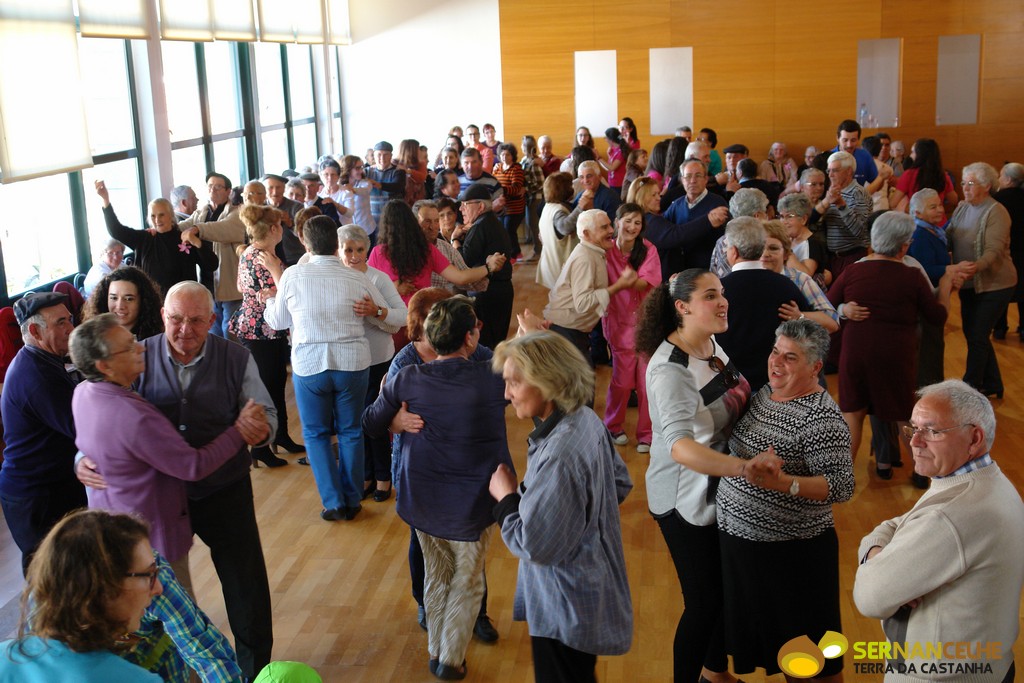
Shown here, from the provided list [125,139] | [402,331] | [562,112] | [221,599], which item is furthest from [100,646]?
[562,112]

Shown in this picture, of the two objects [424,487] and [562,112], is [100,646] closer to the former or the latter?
[424,487]

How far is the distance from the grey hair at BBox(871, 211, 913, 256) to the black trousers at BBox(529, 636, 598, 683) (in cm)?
329

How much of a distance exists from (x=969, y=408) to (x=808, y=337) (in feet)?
2.57

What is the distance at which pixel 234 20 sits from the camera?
36.0 ft

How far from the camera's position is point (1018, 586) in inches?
97.3

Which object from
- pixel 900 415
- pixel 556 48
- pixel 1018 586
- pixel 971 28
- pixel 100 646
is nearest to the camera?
pixel 100 646

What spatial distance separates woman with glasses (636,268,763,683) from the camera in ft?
10.9

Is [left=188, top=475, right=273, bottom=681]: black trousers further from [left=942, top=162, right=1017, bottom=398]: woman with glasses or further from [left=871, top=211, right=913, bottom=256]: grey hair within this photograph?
[left=942, top=162, right=1017, bottom=398]: woman with glasses

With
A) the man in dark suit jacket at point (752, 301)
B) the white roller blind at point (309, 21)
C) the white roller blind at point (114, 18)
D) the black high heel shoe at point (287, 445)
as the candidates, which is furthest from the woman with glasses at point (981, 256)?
the white roller blind at point (309, 21)

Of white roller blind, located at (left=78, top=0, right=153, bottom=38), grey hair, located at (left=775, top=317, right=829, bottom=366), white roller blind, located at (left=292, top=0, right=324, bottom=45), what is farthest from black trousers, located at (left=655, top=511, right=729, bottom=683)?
white roller blind, located at (left=292, top=0, right=324, bottom=45)

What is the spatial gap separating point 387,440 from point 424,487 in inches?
85.5

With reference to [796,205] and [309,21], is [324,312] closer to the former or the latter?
[796,205]

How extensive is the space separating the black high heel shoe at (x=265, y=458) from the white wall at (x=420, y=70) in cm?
1044

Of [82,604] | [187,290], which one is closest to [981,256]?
[187,290]
